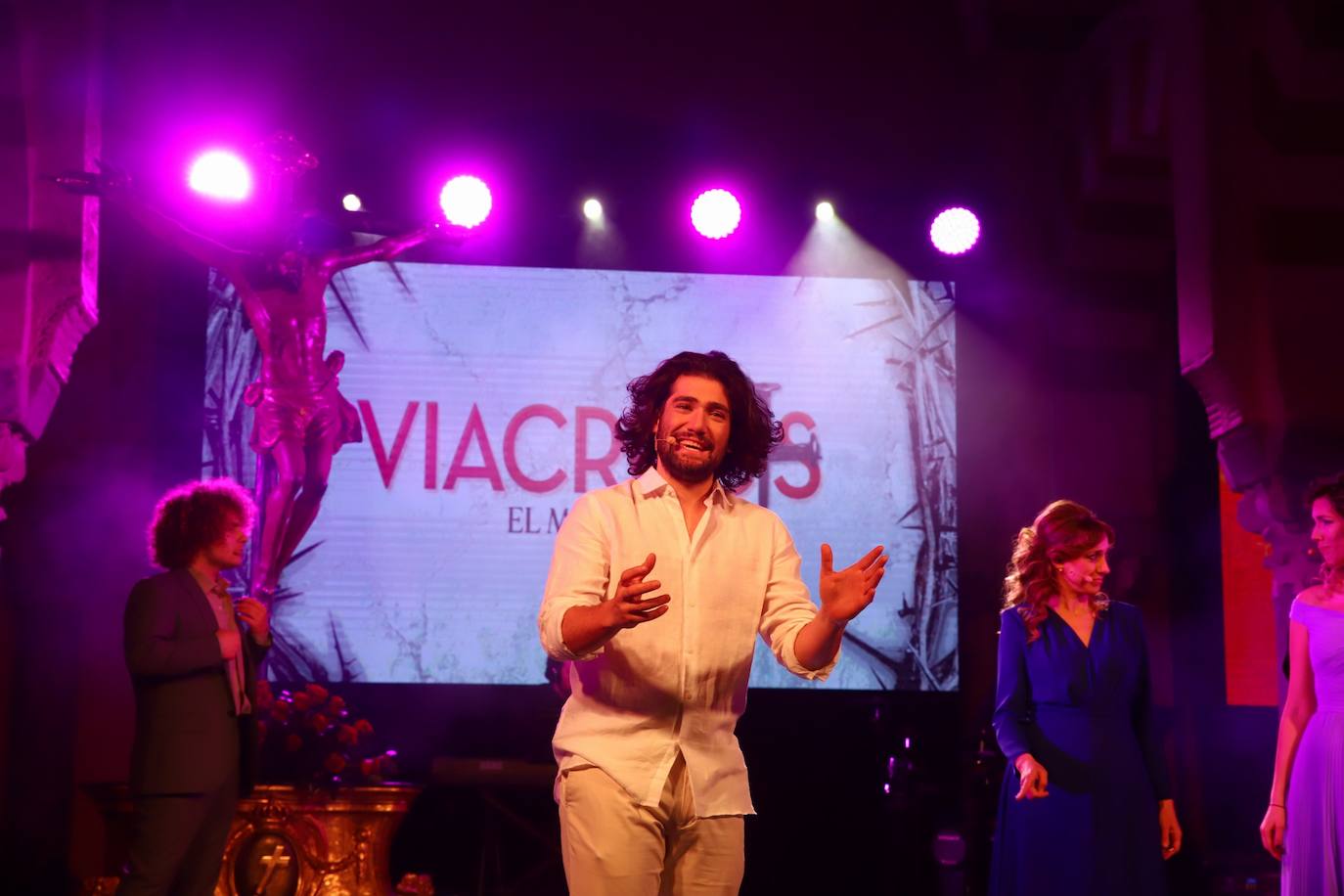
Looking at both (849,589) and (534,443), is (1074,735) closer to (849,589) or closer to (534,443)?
(849,589)

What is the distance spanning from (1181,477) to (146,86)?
235 inches

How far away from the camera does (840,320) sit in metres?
7.07

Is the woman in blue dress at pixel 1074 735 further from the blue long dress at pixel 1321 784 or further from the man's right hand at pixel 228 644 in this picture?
the man's right hand at pixel 228 644

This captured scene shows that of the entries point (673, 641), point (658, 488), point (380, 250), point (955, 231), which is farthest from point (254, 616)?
point (955, 231)

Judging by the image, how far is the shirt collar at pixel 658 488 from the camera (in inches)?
102

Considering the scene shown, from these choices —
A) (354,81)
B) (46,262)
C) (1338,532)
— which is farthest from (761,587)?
(354,81)

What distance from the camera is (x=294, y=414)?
651cm

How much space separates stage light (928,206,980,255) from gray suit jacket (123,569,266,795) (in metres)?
4.51

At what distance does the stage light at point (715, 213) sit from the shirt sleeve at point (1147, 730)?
3683mm

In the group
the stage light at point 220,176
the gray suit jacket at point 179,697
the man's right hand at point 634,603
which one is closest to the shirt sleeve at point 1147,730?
the man's right hand at point 634,603

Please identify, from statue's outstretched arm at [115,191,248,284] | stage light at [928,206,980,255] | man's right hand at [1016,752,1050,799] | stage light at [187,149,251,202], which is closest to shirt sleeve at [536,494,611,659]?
man's right hand at [1016,752,1050,799]

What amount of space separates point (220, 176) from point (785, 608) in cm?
478

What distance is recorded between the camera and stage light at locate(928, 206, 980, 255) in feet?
23.4

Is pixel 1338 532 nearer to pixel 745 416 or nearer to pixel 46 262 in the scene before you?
pixel 745 416
